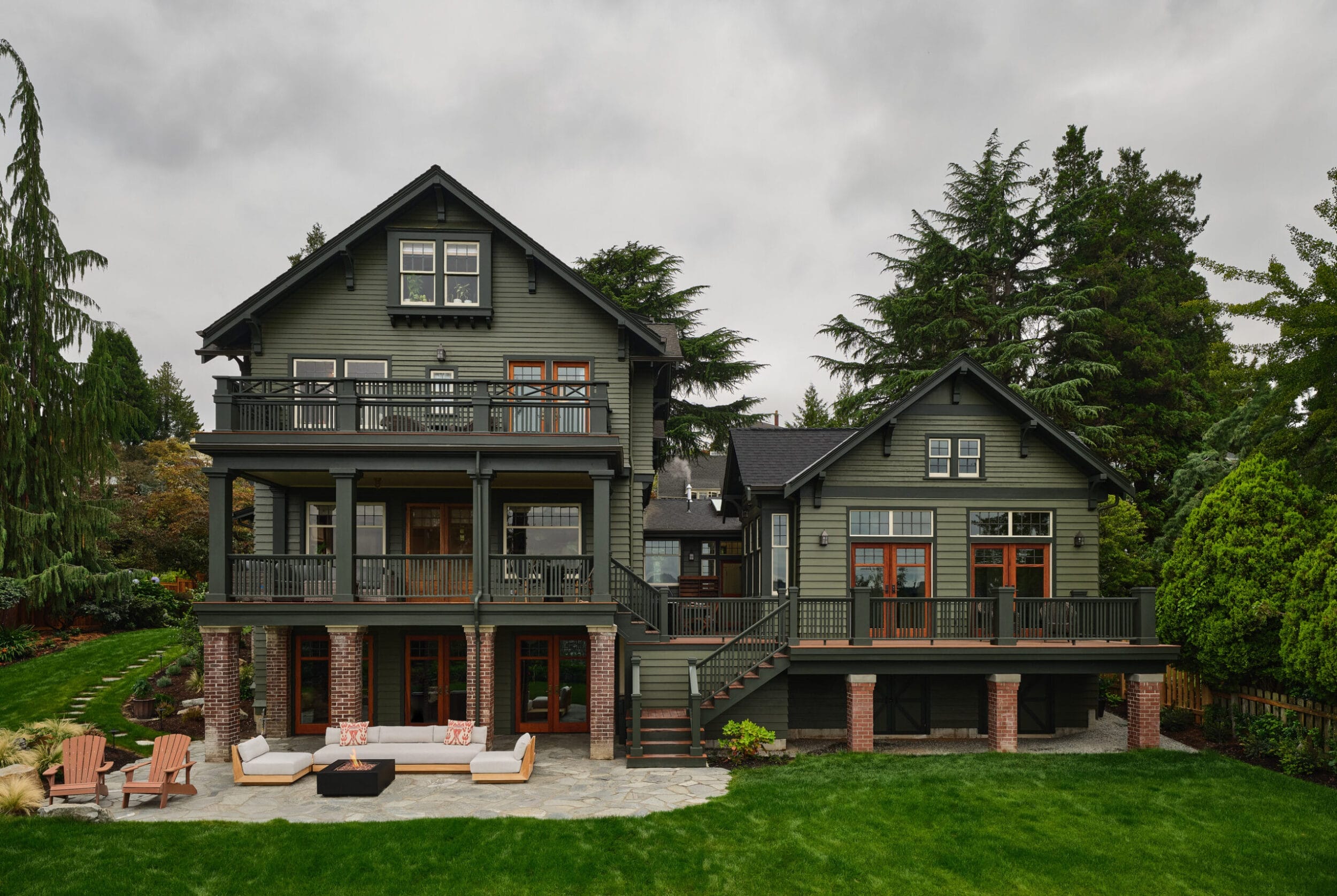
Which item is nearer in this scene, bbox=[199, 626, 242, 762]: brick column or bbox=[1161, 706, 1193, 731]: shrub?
bbox=[199, 626, 242, 762]: brick column

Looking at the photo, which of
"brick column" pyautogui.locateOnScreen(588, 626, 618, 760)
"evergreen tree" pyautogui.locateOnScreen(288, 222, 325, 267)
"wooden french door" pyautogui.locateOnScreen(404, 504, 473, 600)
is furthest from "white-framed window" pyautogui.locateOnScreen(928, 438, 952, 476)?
"evergreen tree" pyautogui.locateOnScreen(288, 222, 325, 267)

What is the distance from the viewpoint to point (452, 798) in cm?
1162

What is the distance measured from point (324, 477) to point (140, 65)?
44.2 ft

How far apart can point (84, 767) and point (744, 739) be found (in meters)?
10.4

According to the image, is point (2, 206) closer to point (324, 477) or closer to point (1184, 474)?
point (324, 477)

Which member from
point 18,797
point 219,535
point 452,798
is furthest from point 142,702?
point 452,798

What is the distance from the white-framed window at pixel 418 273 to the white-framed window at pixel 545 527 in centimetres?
502

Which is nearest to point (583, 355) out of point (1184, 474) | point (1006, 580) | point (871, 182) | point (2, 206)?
point (1006, 580)

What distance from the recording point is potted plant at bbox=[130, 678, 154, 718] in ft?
55.5

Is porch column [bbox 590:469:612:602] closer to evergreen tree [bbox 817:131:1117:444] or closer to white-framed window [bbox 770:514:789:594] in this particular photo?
white-framed window [bbox 770:514:789:594]

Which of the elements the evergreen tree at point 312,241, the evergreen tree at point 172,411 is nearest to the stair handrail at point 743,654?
the evergreen tree at point 312,241

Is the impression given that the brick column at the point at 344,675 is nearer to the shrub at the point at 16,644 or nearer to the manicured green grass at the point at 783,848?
the manicured green grass at the point at 783,848

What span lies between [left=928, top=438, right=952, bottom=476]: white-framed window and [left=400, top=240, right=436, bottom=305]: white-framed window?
1148cm

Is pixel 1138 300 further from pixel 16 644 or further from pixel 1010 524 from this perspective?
pixel 16 644
